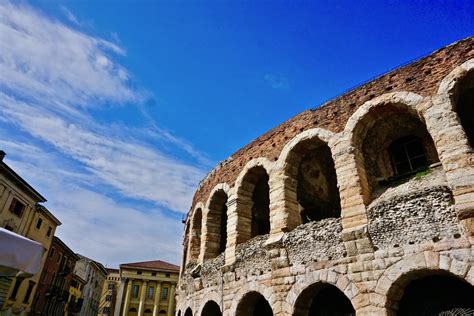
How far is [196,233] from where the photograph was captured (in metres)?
14.5

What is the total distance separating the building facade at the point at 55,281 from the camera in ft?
→ 90.0

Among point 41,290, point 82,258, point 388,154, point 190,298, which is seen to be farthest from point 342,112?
point 82,258

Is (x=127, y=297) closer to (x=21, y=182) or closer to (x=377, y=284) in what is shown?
(x=21, y=182)

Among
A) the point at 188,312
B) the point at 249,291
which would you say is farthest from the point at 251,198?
the point at 188,312

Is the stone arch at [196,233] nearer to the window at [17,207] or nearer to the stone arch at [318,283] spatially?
the stone arch at [318,283]

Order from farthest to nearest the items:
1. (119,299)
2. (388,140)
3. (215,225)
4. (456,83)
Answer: (119,299)
(215,225)
(388,140)
(456,83)

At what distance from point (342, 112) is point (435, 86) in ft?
7.58

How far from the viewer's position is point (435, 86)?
302 inches

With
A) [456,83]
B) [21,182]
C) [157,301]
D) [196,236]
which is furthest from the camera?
[157,301]

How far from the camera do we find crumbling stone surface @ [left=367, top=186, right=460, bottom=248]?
6.33m

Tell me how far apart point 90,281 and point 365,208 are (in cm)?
4671

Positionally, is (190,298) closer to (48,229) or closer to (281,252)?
(281,252)

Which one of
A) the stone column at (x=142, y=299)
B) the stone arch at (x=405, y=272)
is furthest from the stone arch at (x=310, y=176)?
the stone column at (x=142, y=299)

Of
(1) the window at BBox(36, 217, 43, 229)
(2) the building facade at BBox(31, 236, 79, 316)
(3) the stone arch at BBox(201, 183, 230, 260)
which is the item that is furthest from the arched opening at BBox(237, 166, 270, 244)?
(2) the building facade at BBox(31, 236, 79, 316)
